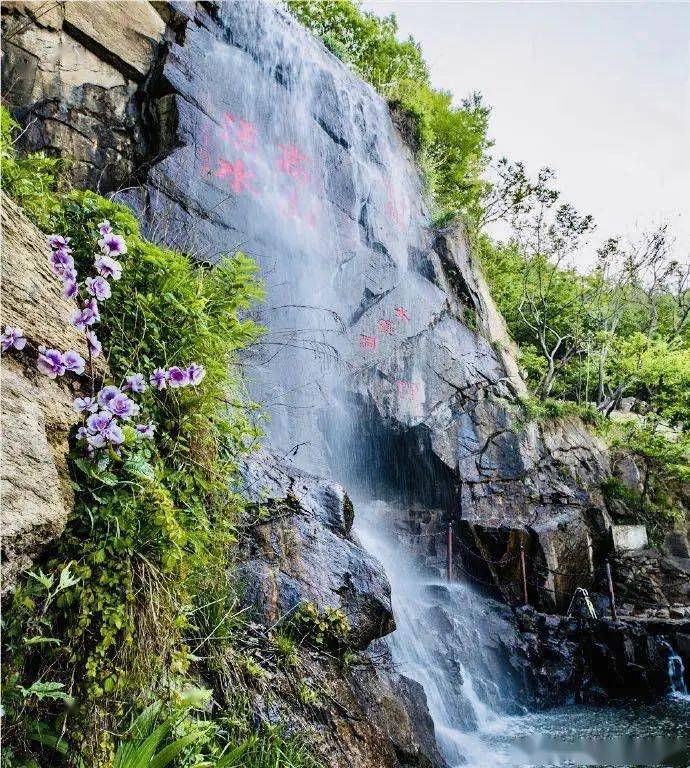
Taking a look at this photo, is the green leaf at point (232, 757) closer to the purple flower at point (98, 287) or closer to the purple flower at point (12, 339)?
the purple flower at point (12, 339)

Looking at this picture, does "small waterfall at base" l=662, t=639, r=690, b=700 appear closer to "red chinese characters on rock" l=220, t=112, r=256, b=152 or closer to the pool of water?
the pool of water

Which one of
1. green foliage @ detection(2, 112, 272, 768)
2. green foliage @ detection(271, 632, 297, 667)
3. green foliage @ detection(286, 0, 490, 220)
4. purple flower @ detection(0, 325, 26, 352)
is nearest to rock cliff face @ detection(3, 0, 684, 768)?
green foliage @ detection(271, 632, 297, 667)

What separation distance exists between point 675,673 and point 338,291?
848 centimetres

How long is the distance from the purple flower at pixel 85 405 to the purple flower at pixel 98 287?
1.74 ft

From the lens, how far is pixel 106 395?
90.4 inches

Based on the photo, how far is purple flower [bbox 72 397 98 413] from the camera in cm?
228

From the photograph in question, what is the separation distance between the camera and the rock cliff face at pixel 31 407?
1895 millimetres

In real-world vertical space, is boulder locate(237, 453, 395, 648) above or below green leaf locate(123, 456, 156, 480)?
below

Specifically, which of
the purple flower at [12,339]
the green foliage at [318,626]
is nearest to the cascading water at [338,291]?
the green foliage at [318,626]

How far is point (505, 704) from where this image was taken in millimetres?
7762

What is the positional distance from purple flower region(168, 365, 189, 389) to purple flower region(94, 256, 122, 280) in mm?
521

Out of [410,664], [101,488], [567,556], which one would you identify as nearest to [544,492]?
[567,556]

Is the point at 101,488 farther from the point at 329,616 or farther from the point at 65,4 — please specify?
the point at 65,4

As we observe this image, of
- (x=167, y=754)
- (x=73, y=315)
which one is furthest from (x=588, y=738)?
(x=73, y=315)
